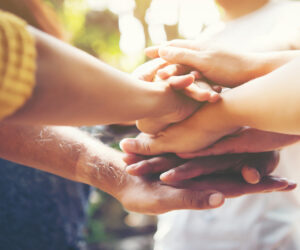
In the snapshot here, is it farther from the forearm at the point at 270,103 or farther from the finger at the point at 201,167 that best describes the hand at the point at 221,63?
the finger at the point at 201,167

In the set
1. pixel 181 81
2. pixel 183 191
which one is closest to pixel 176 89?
pixel 181 81

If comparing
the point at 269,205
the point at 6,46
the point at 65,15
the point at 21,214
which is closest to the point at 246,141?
the point at 269,205

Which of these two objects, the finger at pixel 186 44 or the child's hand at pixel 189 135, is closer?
the child's hand at pixel 189 135

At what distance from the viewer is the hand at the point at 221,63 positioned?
79 centimetres

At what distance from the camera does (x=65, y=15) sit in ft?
9.96

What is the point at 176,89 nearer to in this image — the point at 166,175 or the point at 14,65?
the point at 166,175

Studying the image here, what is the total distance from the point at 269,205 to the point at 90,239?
249 centimetres

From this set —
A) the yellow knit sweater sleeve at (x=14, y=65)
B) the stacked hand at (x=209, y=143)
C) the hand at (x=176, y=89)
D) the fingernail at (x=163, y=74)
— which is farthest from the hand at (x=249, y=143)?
the yellow knit sweater sleeve at (x=14, y=65)

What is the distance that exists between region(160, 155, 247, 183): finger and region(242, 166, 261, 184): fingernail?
0.20 ft

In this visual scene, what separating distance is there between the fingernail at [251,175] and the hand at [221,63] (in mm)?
235

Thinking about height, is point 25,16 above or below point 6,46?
above

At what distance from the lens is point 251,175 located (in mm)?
741

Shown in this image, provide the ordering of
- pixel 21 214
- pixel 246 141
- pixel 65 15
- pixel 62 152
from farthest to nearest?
pixel 65 15 → pixel 21 214 → pixel 62 152 → pixel 246 141

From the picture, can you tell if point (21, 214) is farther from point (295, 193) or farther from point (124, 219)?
point (124, 219)
